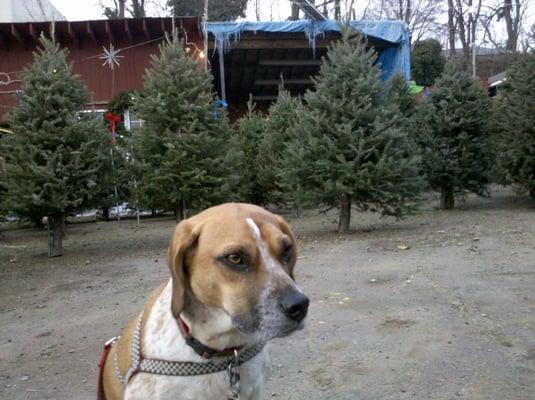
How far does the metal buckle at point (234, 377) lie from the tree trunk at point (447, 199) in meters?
12.9

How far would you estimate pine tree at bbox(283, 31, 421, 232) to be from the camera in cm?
995

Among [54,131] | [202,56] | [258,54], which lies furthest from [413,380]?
[258,54]

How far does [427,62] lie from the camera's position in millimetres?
31141

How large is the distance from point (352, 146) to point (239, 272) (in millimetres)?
7991

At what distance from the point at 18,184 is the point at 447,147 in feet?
31.8

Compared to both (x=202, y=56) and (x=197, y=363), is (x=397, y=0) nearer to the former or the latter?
(x=202, y=56)

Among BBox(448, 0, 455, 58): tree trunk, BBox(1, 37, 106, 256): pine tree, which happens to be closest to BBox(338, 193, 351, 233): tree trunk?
BBox(1, 37, 106, 256): pine tree

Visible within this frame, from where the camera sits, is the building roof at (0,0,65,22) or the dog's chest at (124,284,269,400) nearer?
the dog's chest at (124,284,269,400)

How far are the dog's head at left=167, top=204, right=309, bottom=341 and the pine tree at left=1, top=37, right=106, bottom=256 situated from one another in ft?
26.2

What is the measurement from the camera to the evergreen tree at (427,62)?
31.1 meters

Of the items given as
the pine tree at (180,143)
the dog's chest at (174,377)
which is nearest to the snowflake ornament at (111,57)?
the pine tree at (180,143)

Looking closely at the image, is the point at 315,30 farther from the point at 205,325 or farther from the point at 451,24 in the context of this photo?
the point at 451,24

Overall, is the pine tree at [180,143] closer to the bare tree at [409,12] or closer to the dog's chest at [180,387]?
the dog's chest at [180,387]

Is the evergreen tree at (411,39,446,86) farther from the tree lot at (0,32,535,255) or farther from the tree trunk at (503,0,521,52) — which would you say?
the tree lot at (0,32,535,255)
